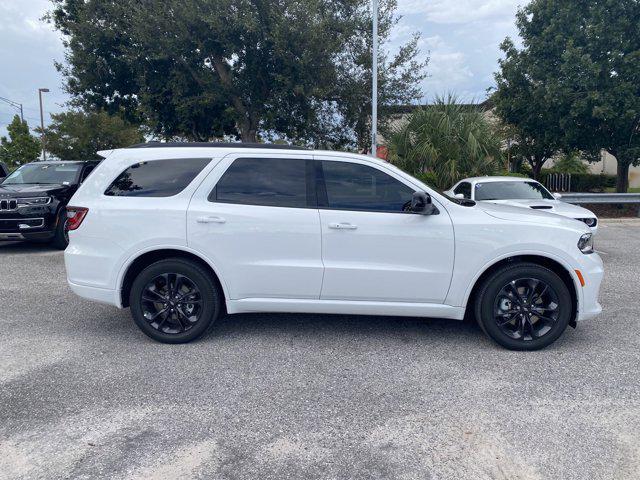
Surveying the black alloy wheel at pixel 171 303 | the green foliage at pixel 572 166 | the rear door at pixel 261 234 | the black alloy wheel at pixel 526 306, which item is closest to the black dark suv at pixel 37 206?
the black alloy wheel at pixel 171 303

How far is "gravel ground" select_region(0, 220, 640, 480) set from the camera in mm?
2938

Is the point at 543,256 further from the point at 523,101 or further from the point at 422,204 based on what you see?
the point at 523,101

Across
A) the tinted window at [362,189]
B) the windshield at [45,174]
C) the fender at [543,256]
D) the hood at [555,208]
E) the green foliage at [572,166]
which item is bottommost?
the fender at [543,256]

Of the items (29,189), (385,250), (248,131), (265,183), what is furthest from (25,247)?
(385,250)

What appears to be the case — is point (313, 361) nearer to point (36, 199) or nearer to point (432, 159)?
point (36, 199)

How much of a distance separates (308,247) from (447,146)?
1066cm

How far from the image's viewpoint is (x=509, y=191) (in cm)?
966

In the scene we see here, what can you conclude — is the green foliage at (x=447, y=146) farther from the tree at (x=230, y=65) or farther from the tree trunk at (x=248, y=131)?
the tree trunk at (x=248, y=131)

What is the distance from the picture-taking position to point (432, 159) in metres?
14.2

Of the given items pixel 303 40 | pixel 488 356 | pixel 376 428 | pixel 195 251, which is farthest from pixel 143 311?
pixel 303 40

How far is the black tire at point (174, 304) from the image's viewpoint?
470 cm

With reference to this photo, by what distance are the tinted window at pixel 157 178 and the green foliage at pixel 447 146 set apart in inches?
406

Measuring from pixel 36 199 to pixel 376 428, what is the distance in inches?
340

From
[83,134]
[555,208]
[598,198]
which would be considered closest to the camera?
[555,208]
